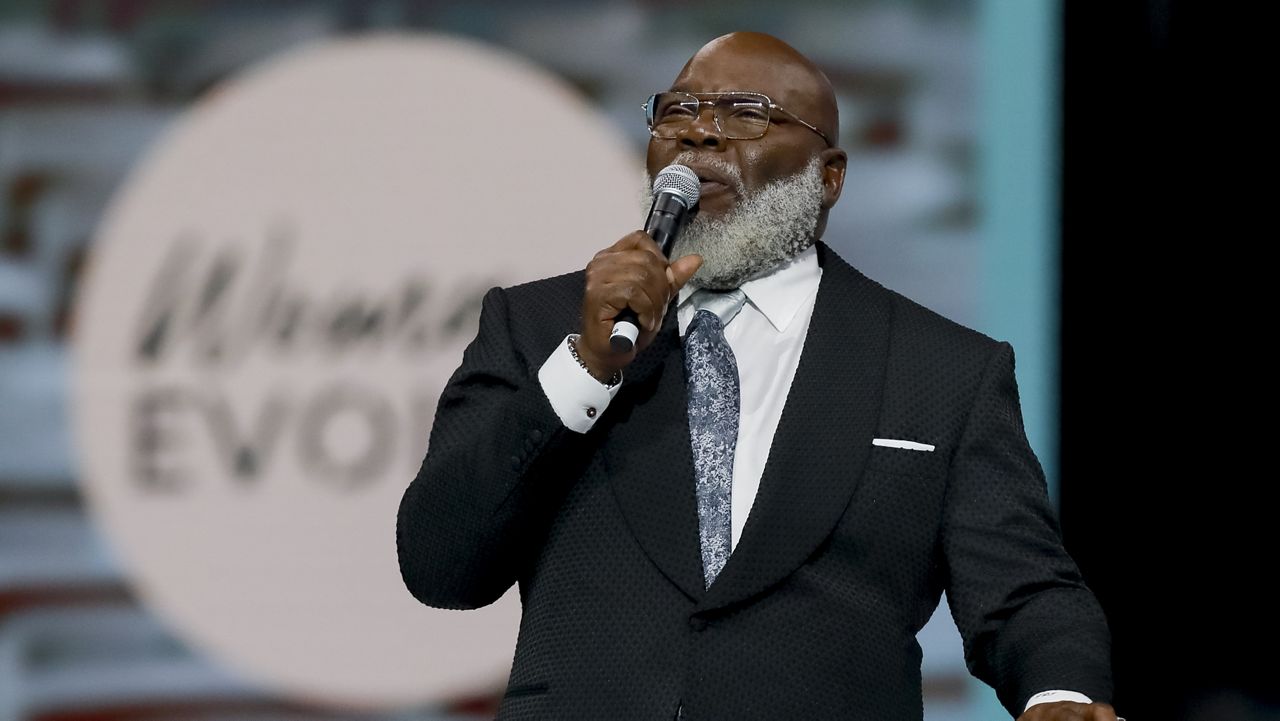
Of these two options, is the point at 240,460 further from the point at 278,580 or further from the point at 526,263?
the point at 526,263

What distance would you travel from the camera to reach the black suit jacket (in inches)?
64.2

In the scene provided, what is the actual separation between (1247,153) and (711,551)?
6.79 feet

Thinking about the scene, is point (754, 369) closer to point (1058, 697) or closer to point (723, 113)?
point (723, 113)

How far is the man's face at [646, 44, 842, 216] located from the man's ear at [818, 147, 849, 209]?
0.11ft

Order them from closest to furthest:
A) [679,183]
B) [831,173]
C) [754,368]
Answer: [679,183]
[754,368]
[831,173]

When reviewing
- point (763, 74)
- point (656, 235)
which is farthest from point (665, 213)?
point (763, 74)

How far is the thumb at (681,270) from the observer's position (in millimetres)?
1553

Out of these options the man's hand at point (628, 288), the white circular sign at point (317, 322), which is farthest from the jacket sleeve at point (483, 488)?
Result: the white circular sign at point (317, 322)

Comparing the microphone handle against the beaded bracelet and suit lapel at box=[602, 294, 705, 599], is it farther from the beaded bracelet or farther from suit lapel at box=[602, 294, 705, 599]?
suit lapel at box=[602, 294, 705, 599]

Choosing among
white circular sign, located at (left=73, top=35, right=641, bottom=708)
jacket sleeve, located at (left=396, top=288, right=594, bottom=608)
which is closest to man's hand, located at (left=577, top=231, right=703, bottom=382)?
jacket sleeve, located at (left=396, top=288, right=594, bottom=608)

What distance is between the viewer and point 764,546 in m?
1.65

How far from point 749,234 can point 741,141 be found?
0.37ft

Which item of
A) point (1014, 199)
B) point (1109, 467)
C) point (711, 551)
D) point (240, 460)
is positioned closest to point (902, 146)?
point (1014, 199)

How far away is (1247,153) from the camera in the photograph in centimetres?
328
